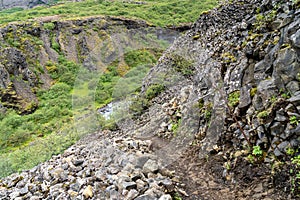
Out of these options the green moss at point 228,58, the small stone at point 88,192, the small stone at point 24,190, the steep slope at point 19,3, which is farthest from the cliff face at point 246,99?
the steep slope at point 19,3

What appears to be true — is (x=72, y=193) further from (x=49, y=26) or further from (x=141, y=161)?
(x=49, y=26)

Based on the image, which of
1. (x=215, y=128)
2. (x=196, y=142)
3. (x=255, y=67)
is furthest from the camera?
(x=196, y=142)

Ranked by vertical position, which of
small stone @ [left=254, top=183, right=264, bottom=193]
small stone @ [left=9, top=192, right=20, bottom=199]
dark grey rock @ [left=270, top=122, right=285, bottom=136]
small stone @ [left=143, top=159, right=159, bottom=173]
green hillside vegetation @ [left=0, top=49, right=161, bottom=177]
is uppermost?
dark grey rock @ [left=270, top=122, right=285, bottom=136]

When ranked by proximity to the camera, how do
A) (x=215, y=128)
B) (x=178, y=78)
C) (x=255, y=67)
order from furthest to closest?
(x=178, y=78)
(x=215, y=128)
(x=255, y=67)

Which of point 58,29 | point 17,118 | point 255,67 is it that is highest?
point 255,67

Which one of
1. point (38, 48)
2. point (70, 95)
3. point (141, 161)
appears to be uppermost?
point (141, 161)

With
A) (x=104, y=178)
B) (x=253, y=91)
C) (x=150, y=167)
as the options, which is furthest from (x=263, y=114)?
(x=104, y=178)

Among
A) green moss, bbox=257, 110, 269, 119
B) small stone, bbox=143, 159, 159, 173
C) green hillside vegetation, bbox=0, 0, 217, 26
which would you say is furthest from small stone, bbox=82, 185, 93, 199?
green hillside vegetation, bbox=0, 0, 217, 26

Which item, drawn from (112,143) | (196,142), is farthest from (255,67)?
(112,143)

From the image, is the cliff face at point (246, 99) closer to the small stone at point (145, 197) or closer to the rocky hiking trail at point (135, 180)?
the rocky hiking trail at point (135, 180)

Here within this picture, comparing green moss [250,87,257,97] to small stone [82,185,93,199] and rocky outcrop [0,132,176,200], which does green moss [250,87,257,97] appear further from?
small stone [82,185,93,199]

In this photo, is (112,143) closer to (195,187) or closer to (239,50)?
(195,187)

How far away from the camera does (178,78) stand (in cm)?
1352

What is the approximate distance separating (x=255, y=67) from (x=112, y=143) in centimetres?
585
